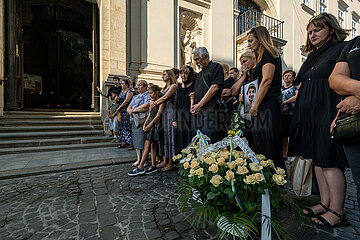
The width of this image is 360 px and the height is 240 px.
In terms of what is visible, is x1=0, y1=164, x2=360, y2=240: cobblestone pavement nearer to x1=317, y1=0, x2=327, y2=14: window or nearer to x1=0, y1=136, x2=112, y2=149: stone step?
x1=0, y1=136, x2=112, y2=149: stone step

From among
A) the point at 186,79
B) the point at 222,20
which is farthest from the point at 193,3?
the point at 186,79

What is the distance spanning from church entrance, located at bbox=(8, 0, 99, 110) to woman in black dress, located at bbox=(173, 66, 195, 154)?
1396 cm

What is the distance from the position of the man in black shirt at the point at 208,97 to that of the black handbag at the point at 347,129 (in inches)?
65.5

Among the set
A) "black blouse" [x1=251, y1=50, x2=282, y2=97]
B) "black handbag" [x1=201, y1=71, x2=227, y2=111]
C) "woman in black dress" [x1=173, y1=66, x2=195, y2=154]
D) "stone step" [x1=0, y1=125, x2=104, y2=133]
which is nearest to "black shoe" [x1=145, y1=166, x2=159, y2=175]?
"woman in black dress" [x1=173, y1=66, x2=195, y2=154]

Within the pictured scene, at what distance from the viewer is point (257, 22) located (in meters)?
13.6

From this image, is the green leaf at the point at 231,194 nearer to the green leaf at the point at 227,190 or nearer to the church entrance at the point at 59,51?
the green leaf at the point at 227,190

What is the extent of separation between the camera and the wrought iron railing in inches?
504

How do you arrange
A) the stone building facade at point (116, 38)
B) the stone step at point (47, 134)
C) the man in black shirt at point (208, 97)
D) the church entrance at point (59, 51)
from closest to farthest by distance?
the man in black shirt at point (208, 97) → the stone step at point (47, 134) → the stone building facade at point (116, 38) → the church entrance at point (59, 51)

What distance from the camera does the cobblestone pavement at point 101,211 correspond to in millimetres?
1790

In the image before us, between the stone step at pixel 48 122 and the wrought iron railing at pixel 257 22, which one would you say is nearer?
the stone step at pixel 48 122

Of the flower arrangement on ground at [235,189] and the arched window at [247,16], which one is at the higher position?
the arched window at [247,16]

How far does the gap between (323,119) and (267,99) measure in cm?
57

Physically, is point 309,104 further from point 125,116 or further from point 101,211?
point 125,116

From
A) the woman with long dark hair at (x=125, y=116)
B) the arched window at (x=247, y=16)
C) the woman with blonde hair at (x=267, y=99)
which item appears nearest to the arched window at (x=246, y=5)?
the arched window at (x=247, y=16)
